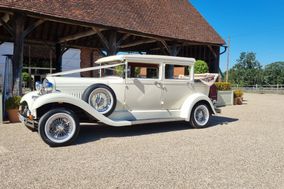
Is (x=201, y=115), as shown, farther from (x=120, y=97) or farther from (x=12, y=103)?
(x=12, y=103)

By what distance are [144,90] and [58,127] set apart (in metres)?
2.07

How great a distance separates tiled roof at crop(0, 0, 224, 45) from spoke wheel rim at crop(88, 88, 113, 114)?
15.4ft

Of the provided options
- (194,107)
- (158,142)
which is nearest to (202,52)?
(194,107)

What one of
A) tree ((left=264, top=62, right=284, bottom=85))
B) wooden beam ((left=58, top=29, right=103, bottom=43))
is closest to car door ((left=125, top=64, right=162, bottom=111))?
wooden beam ((left=58, top=29, right=103, bottom=43))

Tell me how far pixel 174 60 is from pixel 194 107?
132 cm

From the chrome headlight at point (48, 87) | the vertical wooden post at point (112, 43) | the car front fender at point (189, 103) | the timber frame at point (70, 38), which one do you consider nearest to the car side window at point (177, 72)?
the car front fender at point (189, 103)

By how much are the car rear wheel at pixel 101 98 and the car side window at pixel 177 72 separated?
1.61 m

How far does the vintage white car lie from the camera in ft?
16.1

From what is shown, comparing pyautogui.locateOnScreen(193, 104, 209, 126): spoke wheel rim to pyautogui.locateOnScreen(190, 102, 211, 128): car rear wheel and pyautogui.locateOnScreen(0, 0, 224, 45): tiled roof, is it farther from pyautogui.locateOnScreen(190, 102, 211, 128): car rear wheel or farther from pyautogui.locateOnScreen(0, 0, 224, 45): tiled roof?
pyautogui.locateOnScreen(0, 0, 224, 45): tiled roof

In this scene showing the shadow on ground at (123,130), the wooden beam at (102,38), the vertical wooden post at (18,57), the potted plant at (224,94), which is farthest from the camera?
the potted plant at (224,94)

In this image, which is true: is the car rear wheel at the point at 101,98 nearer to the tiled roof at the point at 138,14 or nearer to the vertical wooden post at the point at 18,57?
the vertical wooden post at the point at 18,57

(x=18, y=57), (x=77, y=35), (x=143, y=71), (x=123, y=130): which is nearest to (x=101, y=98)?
(x=143, y=71)

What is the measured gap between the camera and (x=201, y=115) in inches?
274

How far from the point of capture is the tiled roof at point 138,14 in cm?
Answer: 912
